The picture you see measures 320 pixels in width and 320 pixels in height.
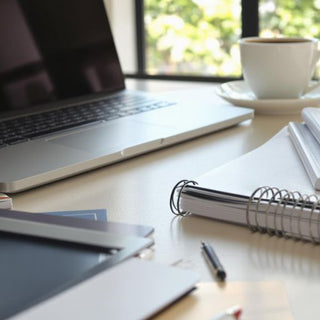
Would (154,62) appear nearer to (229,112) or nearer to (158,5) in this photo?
(158,5)

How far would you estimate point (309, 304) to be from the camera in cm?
51

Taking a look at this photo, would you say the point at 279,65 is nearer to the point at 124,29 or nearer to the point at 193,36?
the point at 124,29

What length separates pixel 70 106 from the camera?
1.16 meters

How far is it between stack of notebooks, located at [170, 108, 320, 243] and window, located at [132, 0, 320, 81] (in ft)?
7.36

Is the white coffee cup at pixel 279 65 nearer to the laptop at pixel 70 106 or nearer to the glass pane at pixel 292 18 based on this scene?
the laptop at pixel 70 106

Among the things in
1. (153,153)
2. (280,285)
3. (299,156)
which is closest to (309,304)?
(280,285)

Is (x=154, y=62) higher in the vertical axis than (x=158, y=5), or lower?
lower

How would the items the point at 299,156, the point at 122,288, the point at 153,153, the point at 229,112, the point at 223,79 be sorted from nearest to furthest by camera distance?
1. the point at 122,288
2. the point at 299,156
3. the point at 153,153
4. the point at 229,112
5. the point at 223,79

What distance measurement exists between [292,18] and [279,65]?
2120 mm

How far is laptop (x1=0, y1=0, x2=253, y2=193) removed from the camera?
85cm

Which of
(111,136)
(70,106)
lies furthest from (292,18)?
(111,136)

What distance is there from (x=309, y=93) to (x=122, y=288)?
0.87m

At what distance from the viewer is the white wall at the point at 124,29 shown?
239 cm

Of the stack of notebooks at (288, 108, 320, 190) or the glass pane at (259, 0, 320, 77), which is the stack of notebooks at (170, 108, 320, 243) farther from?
the glass pane at (259, 0, 320, 77)
